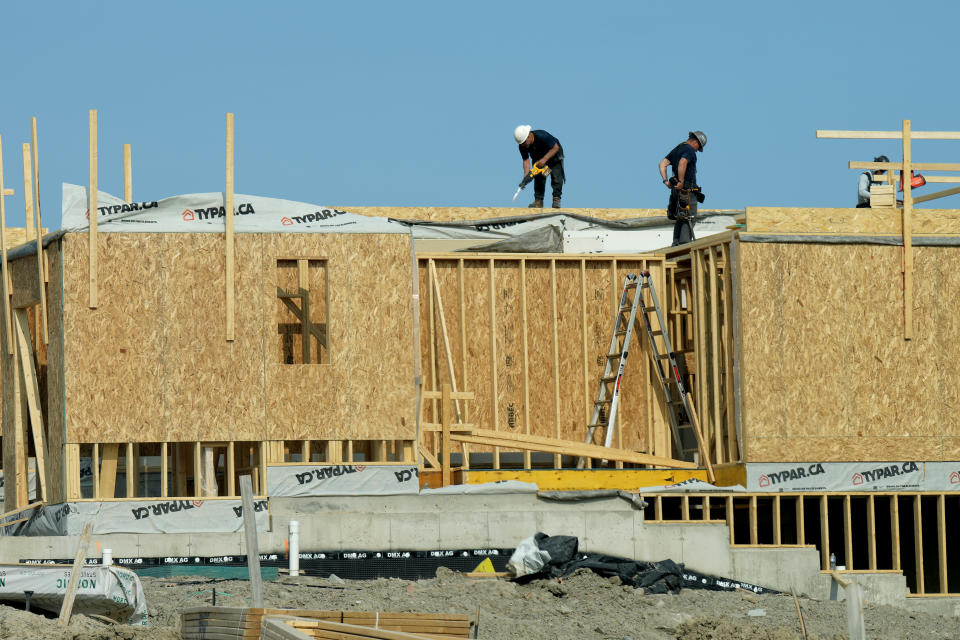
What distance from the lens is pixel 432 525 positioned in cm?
1833

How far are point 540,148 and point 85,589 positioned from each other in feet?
41.3

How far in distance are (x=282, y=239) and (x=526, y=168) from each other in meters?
7.11

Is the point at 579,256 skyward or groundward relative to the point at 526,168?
groundward

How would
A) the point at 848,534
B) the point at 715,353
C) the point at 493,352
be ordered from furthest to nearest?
1. the point at 493,352
2. the point at 715,353
3. the point at 848,534

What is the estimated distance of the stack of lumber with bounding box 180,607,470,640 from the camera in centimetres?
1225

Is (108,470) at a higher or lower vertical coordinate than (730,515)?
higher

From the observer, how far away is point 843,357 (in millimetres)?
20062

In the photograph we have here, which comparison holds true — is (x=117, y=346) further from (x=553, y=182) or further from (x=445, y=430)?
(x=553, y=182)

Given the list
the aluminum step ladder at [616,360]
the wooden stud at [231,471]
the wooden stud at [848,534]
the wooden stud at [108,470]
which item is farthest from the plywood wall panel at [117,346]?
the wooden stud at [848,534]

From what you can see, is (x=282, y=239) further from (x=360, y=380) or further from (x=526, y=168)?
(x=526, y=168)

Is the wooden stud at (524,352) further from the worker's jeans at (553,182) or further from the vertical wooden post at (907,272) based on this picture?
the vertical wooden post at (907,272)

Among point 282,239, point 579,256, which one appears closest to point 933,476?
point 579,256

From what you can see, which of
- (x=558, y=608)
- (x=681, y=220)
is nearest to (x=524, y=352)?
(x=681, y=220)

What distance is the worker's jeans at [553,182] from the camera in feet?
83.1
